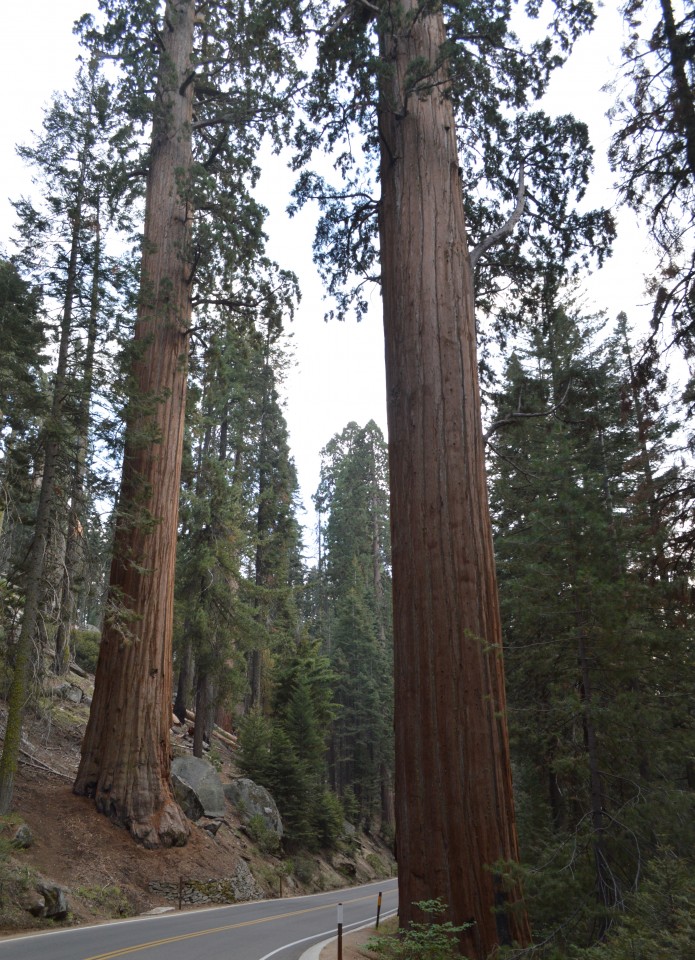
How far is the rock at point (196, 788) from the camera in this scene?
16578 mm

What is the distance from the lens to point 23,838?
36.8ft

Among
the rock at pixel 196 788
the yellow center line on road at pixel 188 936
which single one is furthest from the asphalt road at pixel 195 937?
the rock at pixel 196 788

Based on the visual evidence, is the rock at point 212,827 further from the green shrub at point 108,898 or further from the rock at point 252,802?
the green shrub at point 108,898

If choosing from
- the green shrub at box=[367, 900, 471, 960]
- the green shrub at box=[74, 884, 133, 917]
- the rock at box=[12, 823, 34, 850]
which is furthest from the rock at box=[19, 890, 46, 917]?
the green shrub at box=[367, 900, 471, 960]

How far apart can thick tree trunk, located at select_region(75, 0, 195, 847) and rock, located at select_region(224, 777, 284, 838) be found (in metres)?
8.43

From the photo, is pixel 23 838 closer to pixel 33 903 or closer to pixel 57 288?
pixel 33 903

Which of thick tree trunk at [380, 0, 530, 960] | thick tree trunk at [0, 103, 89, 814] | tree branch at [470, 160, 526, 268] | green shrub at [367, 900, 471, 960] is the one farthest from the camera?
thick tree trunk at [0, 103, 89, 814]

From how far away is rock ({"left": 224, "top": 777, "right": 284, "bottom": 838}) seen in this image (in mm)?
21609

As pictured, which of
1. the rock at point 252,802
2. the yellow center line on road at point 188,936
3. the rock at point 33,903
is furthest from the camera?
the rock at point 252,802

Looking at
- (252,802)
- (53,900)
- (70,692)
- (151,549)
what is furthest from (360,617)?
(53,900)

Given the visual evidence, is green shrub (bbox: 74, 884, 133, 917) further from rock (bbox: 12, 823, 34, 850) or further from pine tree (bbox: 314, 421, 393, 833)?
pine tree (bbox: 314, 421, 393, 833)

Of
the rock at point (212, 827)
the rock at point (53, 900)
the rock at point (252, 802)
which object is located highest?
the rock at point (53, 900)

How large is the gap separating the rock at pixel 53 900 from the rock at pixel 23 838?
73 centimetres

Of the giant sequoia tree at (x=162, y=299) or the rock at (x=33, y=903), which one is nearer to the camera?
the rock at (x=33, y=903)
